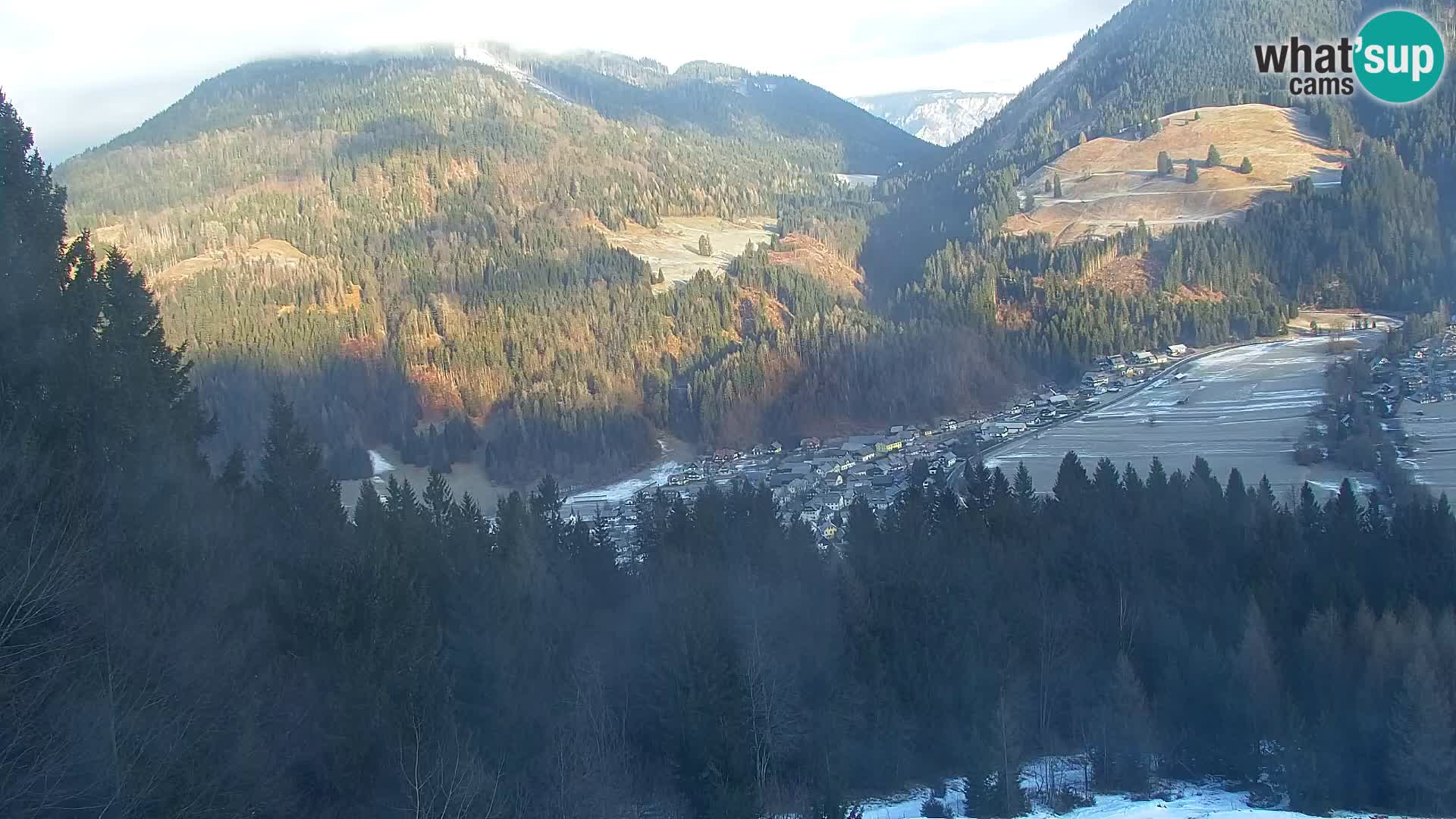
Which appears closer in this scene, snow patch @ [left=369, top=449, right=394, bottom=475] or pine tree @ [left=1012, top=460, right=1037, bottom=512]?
pine tree @ [left=1012, top=460, right=1037, bottom=512]

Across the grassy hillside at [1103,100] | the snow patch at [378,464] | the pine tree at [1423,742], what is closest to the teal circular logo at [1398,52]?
the grassy hillside at [1103,100]

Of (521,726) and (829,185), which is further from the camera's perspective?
(829,185)

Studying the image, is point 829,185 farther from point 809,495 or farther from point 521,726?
point 521,726

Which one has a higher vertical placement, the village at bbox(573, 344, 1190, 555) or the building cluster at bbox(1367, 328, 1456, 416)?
the building cluster at bbox(1367, 328, 1456, 416)

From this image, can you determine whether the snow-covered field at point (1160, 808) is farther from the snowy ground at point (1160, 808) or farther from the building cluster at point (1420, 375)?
the building cluster at point (1420, 375)

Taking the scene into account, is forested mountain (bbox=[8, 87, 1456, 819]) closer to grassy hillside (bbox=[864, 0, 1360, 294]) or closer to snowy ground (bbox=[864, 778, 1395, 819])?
snowy ground (bbox=[864, 778, 1395, 819])

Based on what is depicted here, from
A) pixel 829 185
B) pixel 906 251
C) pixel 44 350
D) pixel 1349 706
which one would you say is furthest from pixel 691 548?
pixel 829 185

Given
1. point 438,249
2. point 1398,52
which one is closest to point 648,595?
point 1398,52

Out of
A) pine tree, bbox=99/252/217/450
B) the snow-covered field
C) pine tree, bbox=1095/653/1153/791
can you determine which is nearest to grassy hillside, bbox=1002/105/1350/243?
pine tree, bbox=1095/653/1153/791
